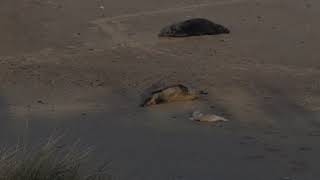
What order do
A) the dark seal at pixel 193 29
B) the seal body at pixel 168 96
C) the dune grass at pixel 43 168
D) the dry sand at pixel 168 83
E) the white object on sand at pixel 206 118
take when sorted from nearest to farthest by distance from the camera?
A: the dune grass at pixel 43 168 → the dry sand at pixel 168 83 → the white object on sand at pixel 206 118 → the seal body at pixel 168 96 → the dark seal at pixel 193 29

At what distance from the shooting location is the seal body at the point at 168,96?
395 inches

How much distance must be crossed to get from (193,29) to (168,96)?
677 centimetres

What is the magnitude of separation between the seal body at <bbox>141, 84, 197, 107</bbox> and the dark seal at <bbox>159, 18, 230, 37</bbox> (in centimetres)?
632

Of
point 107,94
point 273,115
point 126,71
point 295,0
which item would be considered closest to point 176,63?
point 126,71

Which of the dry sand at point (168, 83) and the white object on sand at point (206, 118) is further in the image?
the white object on sand at point (206, 118)

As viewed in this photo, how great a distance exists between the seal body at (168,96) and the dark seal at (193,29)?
632cm

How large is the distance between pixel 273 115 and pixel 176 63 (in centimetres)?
475

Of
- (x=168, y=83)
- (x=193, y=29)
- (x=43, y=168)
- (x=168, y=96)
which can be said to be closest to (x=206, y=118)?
(x=168, y=96)

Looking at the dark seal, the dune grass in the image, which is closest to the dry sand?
the dark seal

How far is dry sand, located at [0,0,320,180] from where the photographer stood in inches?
291

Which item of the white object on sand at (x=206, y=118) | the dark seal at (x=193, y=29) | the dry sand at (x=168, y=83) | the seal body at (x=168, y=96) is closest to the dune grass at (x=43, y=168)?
the dry sand at (x=168, y=83)

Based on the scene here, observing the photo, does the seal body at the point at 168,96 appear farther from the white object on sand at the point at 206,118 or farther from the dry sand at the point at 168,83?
the white object on sand at the point at 206,118

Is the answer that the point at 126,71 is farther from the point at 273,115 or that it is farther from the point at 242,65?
the point at 273,115

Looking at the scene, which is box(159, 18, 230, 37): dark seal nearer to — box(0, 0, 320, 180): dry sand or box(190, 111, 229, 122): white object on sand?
box(0, 0, 320, 180): dry sand
